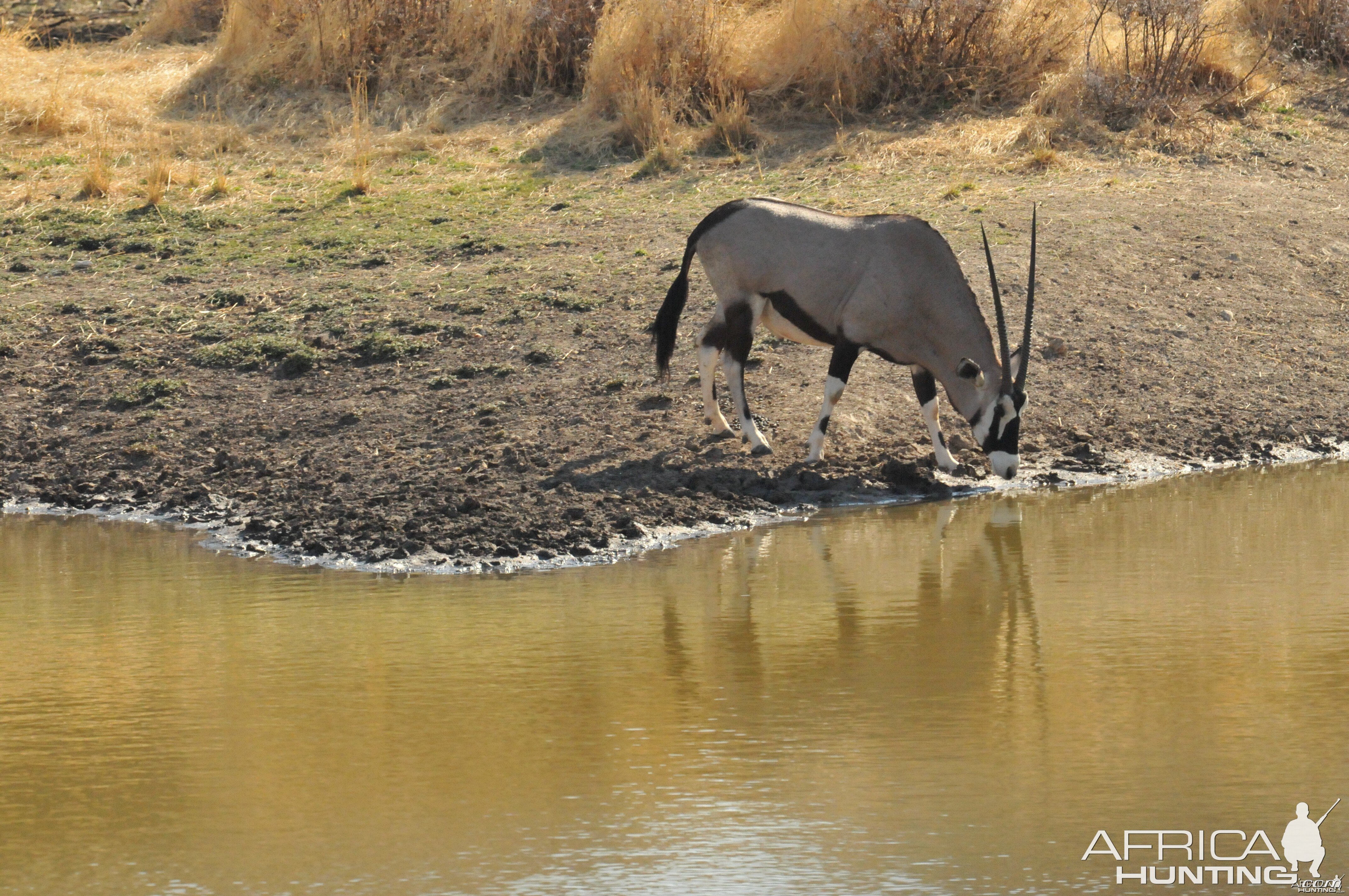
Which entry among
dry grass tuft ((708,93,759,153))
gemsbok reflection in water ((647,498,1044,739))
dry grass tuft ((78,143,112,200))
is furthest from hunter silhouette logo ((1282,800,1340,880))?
dry grass tuft ((78,143,112,200))

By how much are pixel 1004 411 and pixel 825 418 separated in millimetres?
911

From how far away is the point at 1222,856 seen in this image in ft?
13.9

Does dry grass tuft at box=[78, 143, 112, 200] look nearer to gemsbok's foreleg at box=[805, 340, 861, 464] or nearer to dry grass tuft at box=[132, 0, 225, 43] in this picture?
dry grass tuft at box=[132, 0, 225, 43]

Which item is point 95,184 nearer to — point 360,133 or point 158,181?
point 158,181

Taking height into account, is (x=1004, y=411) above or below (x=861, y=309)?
below

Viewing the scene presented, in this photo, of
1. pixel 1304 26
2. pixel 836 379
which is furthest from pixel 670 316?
pixel 1304 26

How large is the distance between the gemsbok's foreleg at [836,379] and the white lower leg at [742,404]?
0.93ft

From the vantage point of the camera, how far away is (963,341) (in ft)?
29.1

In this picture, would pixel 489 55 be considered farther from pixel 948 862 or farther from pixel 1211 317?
pixel 948 862

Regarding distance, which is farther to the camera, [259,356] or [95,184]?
[95,184]

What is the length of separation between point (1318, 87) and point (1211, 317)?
6.68m

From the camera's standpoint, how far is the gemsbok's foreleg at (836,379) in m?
8.92

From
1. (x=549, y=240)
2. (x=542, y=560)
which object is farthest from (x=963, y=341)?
(x=549, y=240)

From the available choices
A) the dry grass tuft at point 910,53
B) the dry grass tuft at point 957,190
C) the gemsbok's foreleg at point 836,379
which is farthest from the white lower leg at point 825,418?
the dry grass tuft at point 910,53
